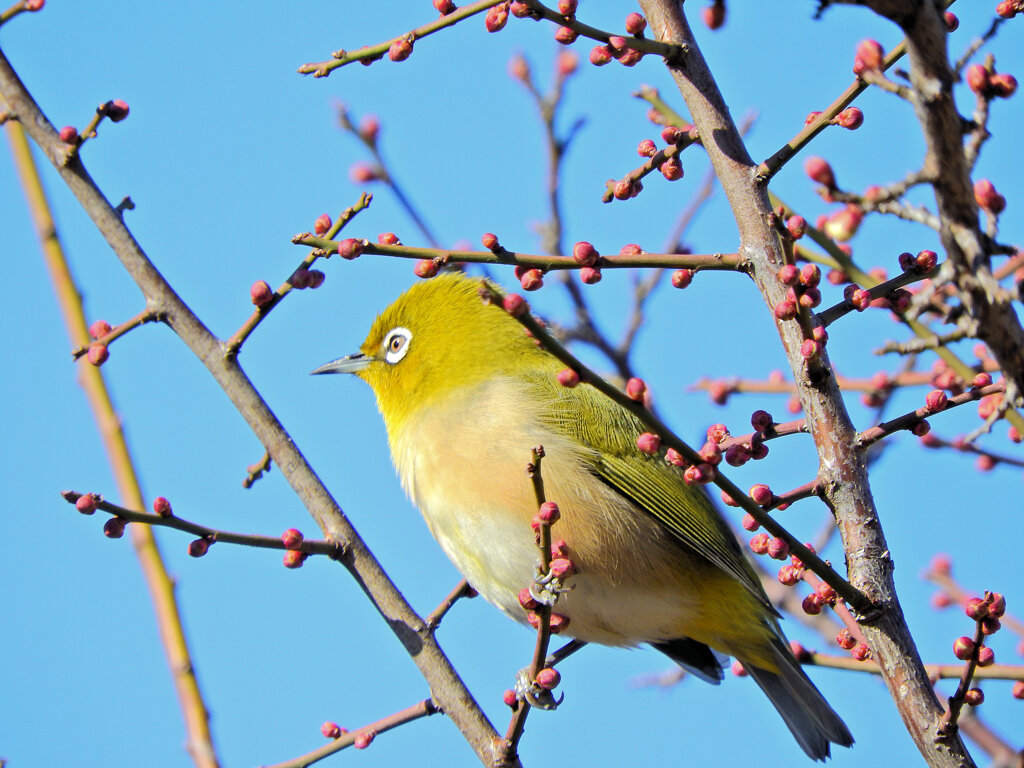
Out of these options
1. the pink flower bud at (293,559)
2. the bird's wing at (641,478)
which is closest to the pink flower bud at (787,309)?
the pink flower bud at (293,559)

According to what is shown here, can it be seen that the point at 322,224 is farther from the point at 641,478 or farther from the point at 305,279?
the point at 641,478

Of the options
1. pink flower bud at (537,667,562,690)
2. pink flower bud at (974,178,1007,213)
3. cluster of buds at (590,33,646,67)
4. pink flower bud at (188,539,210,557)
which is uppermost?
cluster of buds at (590,33,646,67)

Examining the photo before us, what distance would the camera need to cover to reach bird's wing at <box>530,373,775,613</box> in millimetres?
4898

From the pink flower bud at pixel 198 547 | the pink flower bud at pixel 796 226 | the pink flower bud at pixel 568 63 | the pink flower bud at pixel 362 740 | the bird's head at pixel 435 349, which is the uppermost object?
the pink flower bud at pixel 568 63

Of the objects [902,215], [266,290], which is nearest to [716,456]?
[902,215]

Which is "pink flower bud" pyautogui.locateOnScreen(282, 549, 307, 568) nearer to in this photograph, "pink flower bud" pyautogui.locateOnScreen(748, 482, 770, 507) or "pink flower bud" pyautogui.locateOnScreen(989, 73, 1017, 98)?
"pink flower bud" pyautogui.locateOnScreen(748, 482, 770, 507)

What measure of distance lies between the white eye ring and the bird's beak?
129 millimetres

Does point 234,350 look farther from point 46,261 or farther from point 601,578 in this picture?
point 601,578

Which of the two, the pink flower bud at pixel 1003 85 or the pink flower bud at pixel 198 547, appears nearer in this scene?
the pink flower bud at pixel 1003 85

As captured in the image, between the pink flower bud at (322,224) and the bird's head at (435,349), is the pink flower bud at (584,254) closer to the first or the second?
the pink flower bud at (322,224)

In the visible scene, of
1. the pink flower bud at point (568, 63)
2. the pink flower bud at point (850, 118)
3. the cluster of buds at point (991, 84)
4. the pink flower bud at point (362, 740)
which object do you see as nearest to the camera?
the cluster of buds at point (991, 84)

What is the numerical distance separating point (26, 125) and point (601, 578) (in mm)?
3089

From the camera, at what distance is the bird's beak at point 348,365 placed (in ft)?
20.1

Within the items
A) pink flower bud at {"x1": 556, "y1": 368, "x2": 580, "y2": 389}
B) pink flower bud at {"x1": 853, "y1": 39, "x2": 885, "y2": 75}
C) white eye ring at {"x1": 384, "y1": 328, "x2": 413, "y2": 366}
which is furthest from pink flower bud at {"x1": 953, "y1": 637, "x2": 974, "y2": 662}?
white eye ring at {"x1": 384, "y1": 328, "x2": 413, "y2": 366}
